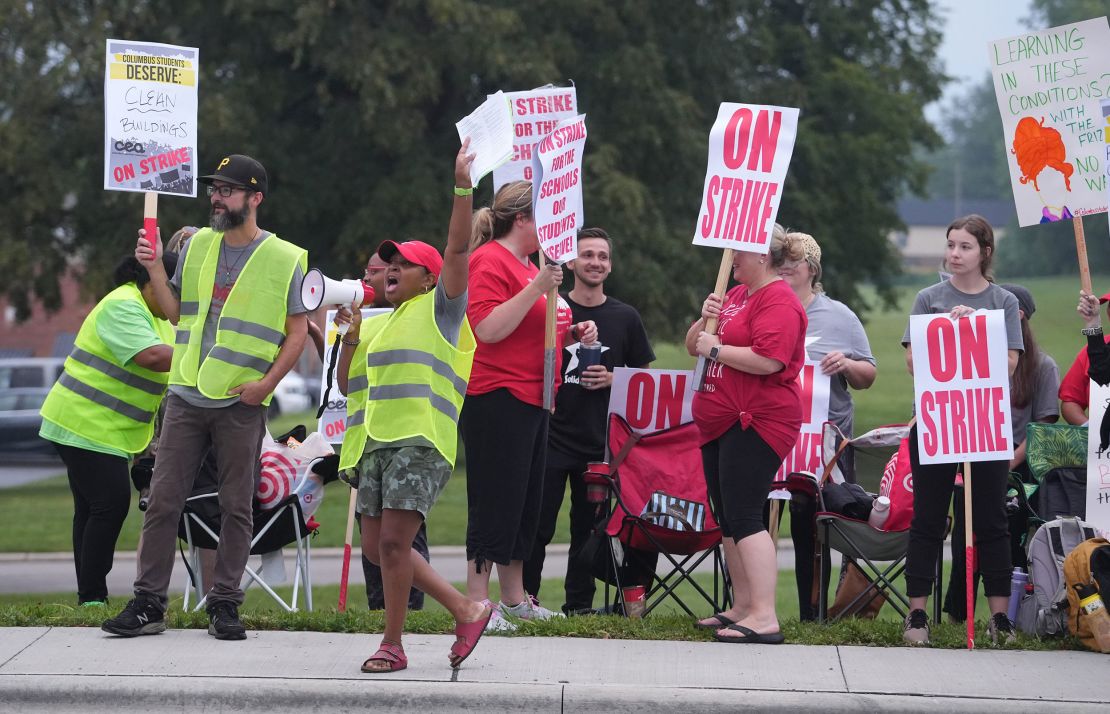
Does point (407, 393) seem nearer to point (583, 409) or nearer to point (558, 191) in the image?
point (558, 191)

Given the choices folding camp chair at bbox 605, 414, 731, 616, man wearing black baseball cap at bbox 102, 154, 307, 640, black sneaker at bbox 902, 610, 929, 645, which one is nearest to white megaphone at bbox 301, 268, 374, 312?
man wearing black baseball cap at bbox 102, 154, 307, 640

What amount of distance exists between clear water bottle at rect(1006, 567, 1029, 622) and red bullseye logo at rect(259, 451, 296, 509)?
3709 millimetres

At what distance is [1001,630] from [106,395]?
4570mm

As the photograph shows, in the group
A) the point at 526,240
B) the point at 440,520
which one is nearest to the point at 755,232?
the point at 526,240

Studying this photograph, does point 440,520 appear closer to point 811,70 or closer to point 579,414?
point 579,414

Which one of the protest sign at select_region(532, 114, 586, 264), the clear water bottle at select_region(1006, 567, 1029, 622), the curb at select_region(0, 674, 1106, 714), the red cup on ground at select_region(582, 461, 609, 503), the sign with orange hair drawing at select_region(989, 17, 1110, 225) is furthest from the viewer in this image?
the red cup on ground at select_region(582, 461, 609, 503)

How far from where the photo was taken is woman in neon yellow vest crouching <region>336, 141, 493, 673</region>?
5.70 meters

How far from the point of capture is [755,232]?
22.3 ft

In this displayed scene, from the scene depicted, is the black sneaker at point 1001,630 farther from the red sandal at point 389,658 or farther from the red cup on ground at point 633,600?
the red sandal at point 389,658

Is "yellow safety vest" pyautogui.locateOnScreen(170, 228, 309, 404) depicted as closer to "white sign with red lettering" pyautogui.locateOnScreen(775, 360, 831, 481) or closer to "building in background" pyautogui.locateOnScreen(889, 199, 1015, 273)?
"white sign with red lettering" pyautogui.locateOnScreen(775, 360, 831, 481)

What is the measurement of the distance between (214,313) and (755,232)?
8.18ft

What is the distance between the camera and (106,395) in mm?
7523

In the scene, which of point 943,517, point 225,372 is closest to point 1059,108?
point 943,517

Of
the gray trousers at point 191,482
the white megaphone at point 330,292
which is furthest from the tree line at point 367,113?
the gray trousers at point 191,482
